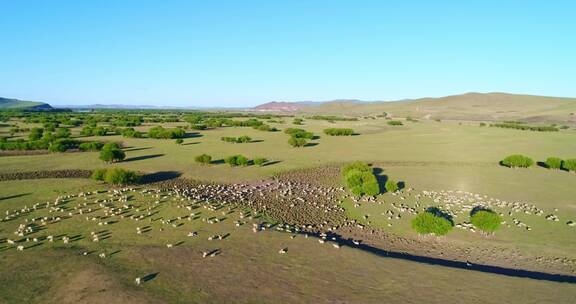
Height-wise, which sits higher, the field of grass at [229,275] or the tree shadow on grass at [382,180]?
the tree shadow on grass at [382,180]

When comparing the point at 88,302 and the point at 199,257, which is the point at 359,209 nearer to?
the point at 199,257

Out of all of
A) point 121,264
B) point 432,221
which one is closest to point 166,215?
point 121,264

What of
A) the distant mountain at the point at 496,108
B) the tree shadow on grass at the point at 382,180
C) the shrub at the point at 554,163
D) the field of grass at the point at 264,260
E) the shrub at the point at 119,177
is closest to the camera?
the field of grass at the point at 264,260

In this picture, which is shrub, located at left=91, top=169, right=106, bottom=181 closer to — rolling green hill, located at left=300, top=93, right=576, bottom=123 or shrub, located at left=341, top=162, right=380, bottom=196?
shrub, located at left=341, top=162, right=380, bottom=196

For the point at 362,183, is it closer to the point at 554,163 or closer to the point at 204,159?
the point at 204,159

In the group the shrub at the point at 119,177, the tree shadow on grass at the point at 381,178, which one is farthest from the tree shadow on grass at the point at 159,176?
the tree shadow on grass at the point at 381,178

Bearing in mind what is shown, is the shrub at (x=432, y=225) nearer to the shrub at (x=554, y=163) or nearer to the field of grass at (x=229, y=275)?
the field of grass at (x=229, y=275)

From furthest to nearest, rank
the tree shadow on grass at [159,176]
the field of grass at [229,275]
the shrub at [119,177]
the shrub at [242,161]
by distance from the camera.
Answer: the shrub at [242,161], the tree shadow on grass at [159,176], the shrub at [119,177], the field of grass at [229,275]
